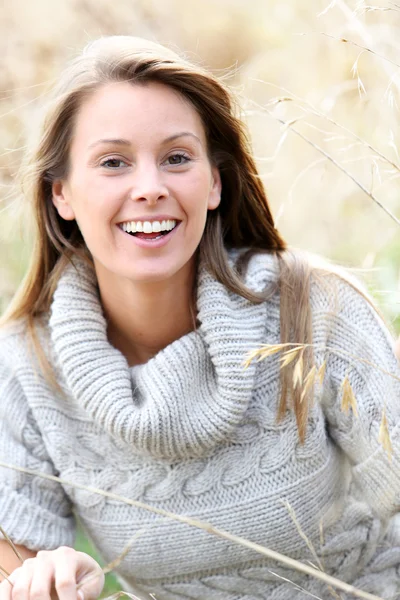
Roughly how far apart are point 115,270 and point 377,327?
0.59 m

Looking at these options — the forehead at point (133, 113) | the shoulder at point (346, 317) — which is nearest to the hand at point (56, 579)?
the shoulder at point (346, 317)

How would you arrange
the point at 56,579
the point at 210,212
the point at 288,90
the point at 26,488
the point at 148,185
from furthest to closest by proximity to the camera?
the point at 288,90 → the point at 210,212 → the point at 26,488 → the point at 148,185 → the point at 56,579

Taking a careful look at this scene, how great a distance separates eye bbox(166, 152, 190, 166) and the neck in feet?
0.93

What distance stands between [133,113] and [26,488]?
88cm

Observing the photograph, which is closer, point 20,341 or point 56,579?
point 56,579

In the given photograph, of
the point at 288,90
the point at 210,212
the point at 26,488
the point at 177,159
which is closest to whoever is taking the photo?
the point at 177,159

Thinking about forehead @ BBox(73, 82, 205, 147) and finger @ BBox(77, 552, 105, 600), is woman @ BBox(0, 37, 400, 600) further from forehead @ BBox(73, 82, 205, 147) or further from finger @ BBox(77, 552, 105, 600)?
finger @ BBox(77, 552, 105, 600)

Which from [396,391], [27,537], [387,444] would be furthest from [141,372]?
[387,444]

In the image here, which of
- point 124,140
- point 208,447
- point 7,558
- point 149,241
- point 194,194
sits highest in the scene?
point 124,140

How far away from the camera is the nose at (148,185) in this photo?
5.82ft

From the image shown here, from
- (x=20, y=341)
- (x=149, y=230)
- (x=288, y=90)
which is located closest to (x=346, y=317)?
(x=149, y=230)

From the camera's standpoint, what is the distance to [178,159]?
1883mm

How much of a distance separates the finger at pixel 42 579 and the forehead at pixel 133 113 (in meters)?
0.85

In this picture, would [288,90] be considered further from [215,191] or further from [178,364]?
[178,364]
